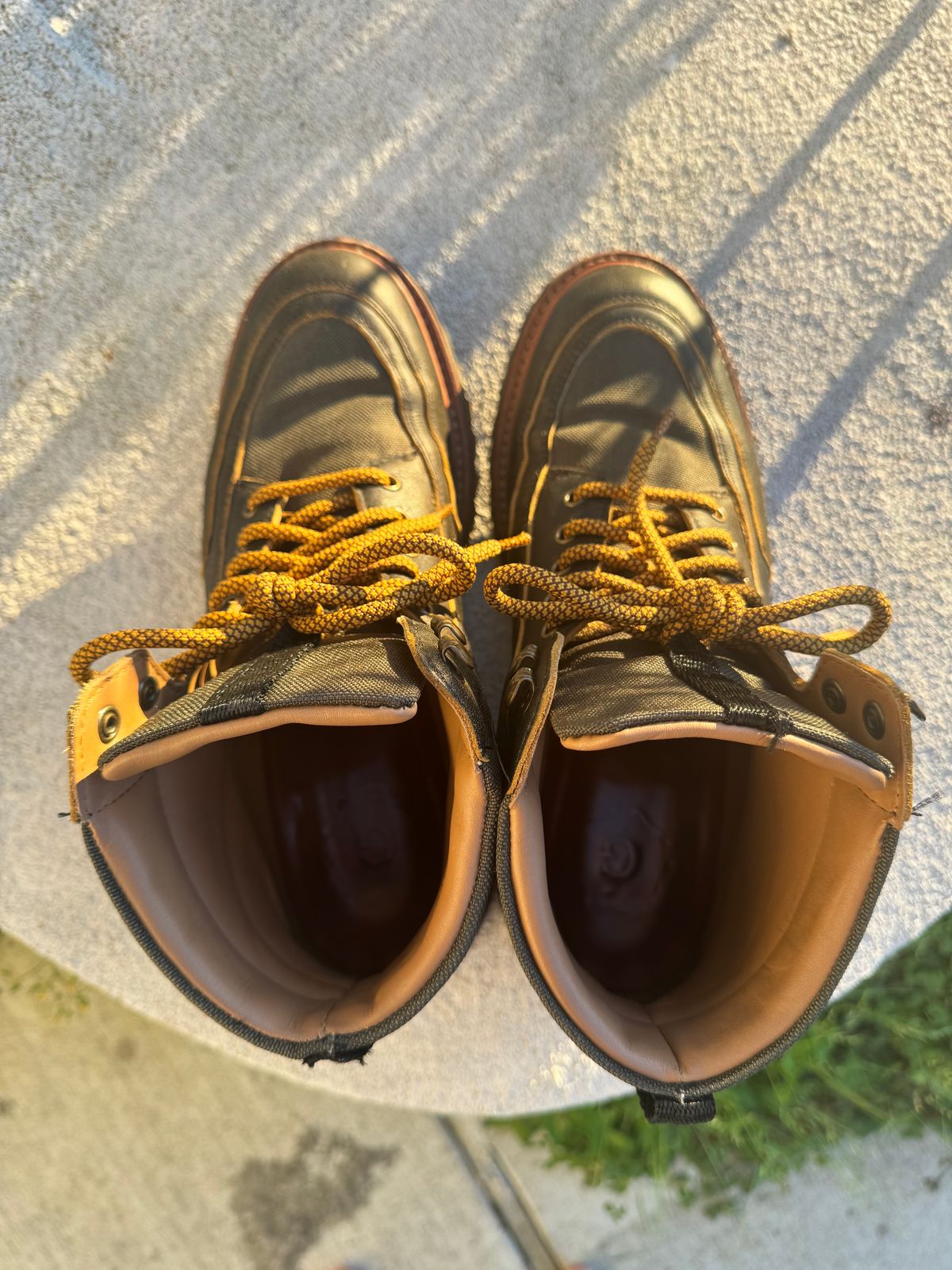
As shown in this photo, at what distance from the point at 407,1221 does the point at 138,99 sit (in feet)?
5.19

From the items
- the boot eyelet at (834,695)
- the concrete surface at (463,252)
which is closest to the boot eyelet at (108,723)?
the concrete surface at (463,252)

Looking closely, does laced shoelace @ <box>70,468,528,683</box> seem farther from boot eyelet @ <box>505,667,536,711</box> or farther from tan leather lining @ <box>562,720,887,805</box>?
tan leather lining @ <box>562,720,887,805</box>

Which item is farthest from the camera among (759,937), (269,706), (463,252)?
(463,252)

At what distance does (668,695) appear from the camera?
60 centimetres

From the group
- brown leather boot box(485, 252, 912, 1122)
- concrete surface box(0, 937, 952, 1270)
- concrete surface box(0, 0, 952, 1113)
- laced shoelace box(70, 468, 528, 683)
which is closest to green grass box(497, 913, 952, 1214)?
concrete surface box(0, 937, 952, 1270)

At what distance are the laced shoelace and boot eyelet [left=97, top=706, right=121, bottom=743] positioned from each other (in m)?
0.05

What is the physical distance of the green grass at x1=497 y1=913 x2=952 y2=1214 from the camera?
1.13 meters

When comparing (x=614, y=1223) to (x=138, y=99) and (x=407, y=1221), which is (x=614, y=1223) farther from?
(x=138, y=99)

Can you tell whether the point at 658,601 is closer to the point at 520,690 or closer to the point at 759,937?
the point at 520,690

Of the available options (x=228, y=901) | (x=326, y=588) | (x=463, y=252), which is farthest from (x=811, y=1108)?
(x=463, y=252)

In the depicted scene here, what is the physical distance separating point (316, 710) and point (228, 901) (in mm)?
236

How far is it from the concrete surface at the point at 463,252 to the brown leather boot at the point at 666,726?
10 centimetres

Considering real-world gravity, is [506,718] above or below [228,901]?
above

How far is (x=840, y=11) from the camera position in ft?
3.38
